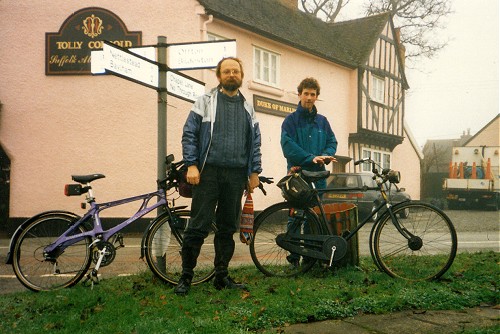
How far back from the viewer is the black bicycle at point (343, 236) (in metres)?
4.94

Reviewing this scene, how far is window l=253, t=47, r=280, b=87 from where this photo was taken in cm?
1554

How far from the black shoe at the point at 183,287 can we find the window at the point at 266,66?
11365mm

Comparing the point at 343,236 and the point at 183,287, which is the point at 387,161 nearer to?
the point at 343,236

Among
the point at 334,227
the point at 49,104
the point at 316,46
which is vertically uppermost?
the point at 316,46

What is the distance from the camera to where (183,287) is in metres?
4.47

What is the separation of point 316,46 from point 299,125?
43.7 feet

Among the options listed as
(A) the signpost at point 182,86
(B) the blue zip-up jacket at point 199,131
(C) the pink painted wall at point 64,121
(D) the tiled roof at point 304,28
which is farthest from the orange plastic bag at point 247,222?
(D) the tiled roof at point 304,28

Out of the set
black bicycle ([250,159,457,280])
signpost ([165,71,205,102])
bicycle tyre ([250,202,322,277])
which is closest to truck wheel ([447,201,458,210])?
black bicycle ([250,159,457,280])

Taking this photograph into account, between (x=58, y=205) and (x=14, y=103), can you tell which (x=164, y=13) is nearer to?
(x=14, y=103)

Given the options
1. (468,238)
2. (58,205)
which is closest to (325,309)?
(468,238)

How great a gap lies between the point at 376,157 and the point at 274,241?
18.1 metres

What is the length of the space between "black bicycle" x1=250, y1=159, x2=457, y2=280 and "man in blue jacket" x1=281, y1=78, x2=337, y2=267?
1.17 ft

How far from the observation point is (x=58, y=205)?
1256 centimetres

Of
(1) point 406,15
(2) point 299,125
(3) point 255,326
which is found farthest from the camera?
(1) point 406,15
